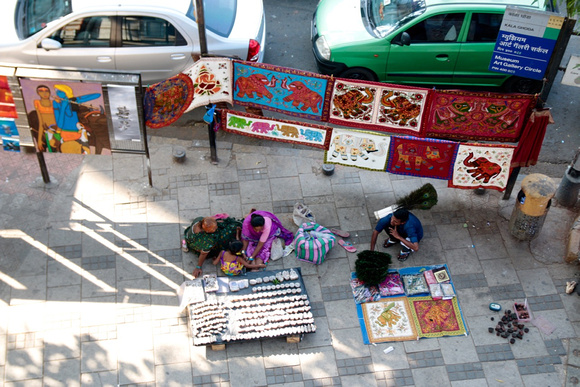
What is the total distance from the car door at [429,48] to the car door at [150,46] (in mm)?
3247

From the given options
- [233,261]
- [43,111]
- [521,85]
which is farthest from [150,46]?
[521,85]

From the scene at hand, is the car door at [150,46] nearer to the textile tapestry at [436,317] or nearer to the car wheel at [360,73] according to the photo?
the car wheel at [360,73]

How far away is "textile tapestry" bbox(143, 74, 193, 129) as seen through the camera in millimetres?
7945

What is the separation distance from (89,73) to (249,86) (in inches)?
79.8

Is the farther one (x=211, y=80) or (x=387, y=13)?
(x=387, y=13)

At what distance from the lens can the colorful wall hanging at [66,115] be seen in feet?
23.7

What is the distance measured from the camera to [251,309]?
7.18 meters

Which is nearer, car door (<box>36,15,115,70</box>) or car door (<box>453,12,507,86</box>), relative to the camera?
car door (<box>36,15,115,70</box>)

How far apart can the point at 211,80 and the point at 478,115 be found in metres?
3.48

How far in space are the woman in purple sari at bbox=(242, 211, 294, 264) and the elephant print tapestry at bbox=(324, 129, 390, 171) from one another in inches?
46.1

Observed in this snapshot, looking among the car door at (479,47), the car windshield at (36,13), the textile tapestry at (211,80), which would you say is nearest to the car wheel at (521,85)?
the car door at (479,47)

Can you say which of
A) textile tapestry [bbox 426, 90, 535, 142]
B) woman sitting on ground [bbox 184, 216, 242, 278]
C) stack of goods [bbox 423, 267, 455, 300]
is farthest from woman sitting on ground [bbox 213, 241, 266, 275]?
textile tapestry [bbox 426, 90, 535, 142]

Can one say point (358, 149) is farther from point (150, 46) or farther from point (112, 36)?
point (112, 36)

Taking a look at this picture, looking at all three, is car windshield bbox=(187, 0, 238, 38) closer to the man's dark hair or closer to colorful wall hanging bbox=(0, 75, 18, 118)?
colorful wall hanging bbox=(0, 75, 18, 118)
